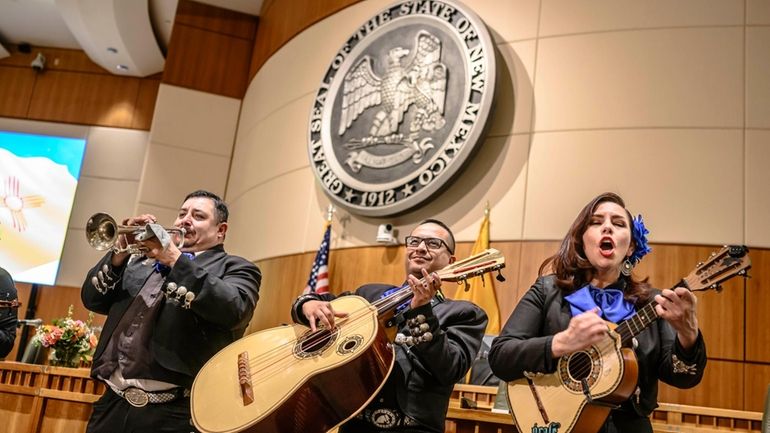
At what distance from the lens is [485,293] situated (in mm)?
4812

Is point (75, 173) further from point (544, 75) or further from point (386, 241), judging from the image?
point (544, 75)

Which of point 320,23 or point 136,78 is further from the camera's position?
point 136,78

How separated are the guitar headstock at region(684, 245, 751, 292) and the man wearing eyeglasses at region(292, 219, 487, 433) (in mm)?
Result: 777

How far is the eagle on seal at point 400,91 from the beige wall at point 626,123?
1.53ft

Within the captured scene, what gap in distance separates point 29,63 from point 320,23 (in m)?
5.94

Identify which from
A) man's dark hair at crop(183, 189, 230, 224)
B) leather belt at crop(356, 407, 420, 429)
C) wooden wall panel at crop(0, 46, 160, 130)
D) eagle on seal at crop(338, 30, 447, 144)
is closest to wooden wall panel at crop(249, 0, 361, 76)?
eagle on seal at crop(338, 30, 447, 144)

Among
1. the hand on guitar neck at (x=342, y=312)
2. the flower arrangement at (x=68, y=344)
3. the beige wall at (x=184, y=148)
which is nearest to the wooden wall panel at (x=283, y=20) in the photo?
the beige wall at (x=184, y=148)

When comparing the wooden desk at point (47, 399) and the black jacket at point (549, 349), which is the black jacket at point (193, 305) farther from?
the wooden desk at point (47, 399)

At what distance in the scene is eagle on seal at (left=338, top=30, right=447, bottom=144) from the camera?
5.41m

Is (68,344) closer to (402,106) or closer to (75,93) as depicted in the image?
(402,106)

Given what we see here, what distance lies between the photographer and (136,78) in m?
10.4

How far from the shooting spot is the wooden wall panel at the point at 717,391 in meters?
4.11

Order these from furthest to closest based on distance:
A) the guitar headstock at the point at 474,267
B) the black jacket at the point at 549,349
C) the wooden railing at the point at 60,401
Answer: the wooden railing at the point at 60,401 < the guitar headstock at the point at 474,267 < the black jacket at the point at 549,349

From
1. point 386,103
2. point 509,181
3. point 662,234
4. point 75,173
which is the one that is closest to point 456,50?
point 386,103
